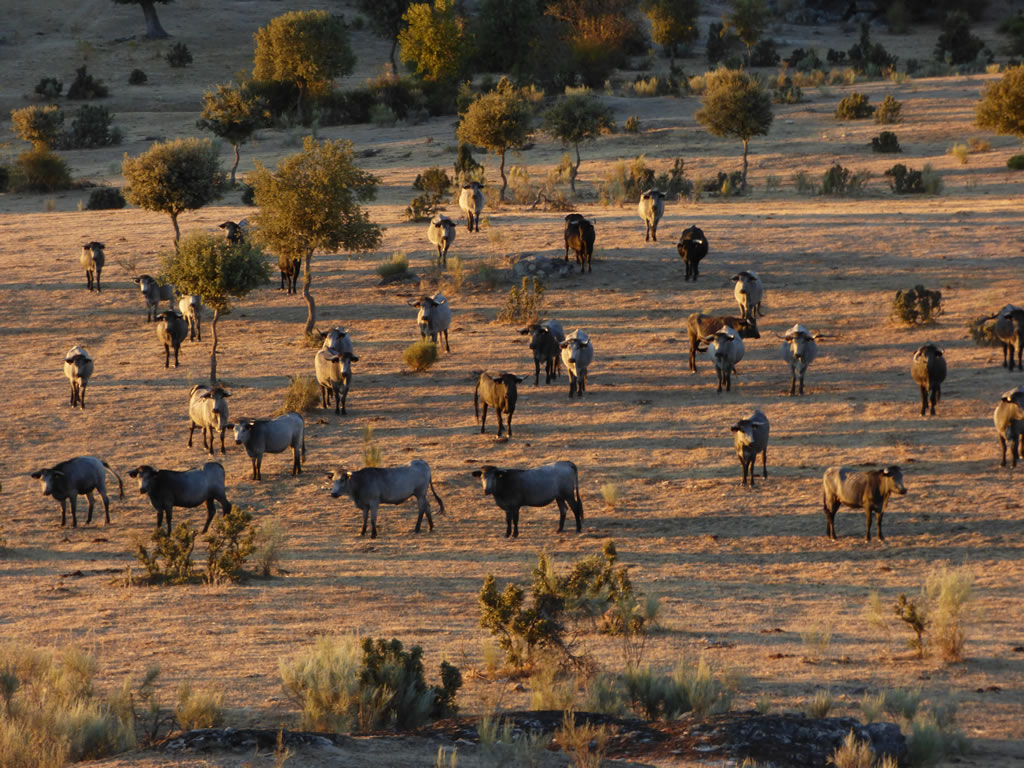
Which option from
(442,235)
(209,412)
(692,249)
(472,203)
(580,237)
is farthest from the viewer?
(472,203)

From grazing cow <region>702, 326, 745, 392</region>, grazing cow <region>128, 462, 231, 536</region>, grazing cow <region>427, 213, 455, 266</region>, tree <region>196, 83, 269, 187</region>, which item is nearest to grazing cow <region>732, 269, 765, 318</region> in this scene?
grazing cow <region>702, 326, 745, 392</region>

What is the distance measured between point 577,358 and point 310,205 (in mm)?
9118

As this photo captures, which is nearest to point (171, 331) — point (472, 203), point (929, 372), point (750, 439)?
point (472, 203)

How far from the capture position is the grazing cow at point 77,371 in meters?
26.4

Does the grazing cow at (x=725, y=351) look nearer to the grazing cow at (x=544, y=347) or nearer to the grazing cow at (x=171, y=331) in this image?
the grazing cow at (x=544, y=347)

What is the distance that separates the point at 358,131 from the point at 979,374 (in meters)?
42.1

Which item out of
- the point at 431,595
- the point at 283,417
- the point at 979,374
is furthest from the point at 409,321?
the point at 431,595

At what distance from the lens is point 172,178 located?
35.2 metres

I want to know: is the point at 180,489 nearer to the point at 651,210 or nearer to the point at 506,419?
the point at 506,419

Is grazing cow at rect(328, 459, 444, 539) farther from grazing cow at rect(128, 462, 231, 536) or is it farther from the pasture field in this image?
grazing cow at rect(128, 462, 231, 536)

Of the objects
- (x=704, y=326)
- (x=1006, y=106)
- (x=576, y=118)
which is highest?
(x=576, y=118)

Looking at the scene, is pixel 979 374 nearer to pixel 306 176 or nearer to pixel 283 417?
pixel 283 417

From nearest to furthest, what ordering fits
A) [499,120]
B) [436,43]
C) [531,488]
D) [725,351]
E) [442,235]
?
[531,488] < [725,351] < [442,235] < [499,120] < [436,43]

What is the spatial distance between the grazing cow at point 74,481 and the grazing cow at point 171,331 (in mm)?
8580
